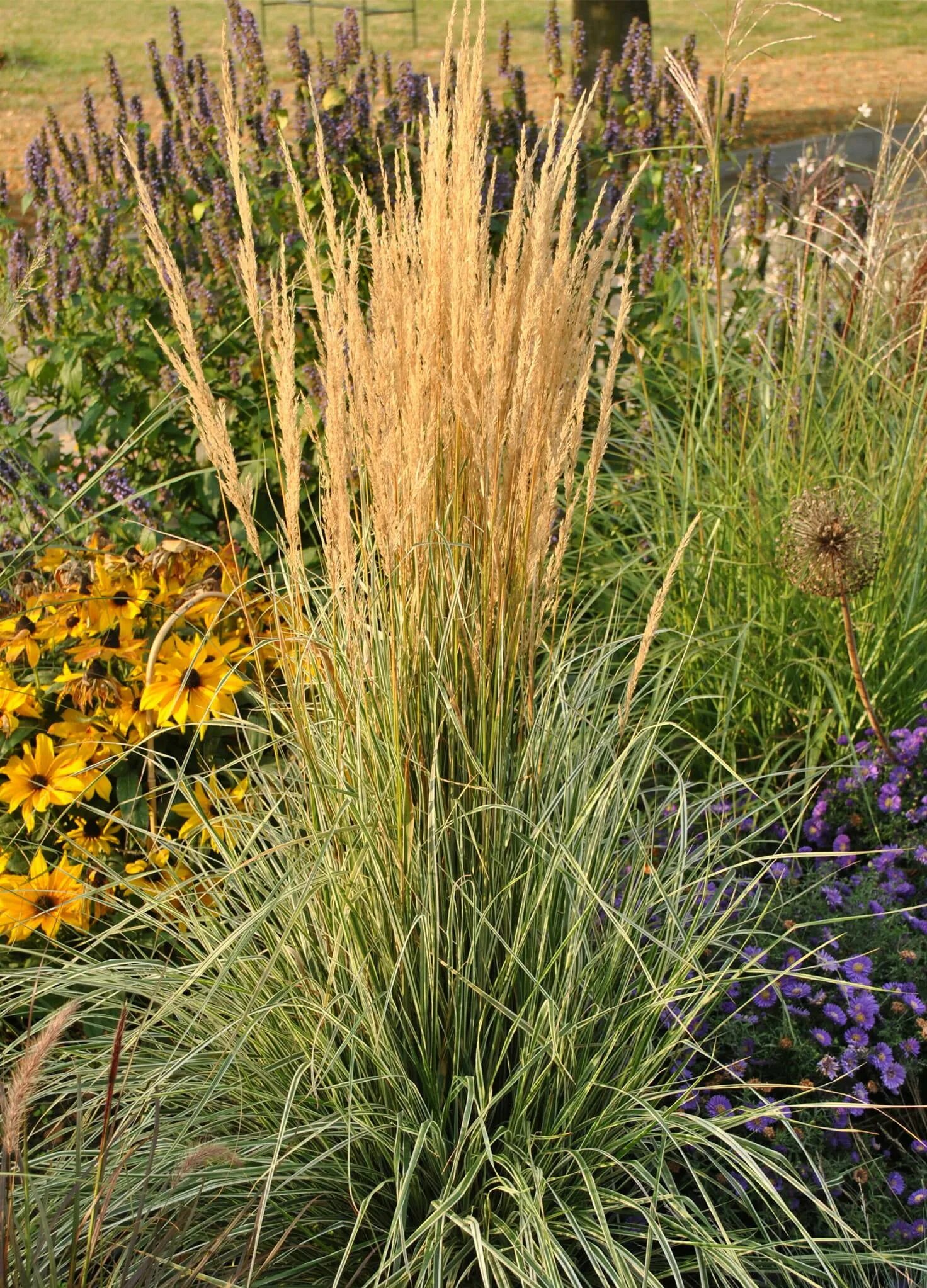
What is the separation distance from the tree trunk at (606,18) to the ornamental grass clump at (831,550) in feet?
23.9

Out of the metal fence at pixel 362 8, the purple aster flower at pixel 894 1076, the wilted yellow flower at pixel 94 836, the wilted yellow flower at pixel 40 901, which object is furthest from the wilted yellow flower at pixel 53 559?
the metal fence at pixel 362 8

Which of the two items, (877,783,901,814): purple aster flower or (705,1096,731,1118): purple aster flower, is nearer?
(705,1096,731,1118): purple aster flower

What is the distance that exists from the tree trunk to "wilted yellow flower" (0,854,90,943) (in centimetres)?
786

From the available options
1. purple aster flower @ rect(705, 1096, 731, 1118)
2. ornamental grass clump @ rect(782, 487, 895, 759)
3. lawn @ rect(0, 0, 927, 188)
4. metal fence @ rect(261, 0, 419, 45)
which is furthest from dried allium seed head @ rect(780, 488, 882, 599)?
lawn @ rect(0, 0, 927, 188)

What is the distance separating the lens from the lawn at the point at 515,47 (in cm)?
1271

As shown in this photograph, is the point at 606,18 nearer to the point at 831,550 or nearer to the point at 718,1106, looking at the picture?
the point at 831,550

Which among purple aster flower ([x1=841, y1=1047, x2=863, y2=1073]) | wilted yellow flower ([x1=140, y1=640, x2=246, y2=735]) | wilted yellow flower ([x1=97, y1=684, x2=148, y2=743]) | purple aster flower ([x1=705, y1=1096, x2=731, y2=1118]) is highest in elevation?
wilted yellow flower ([x1=140, y1=640, x2=246, y2=735])

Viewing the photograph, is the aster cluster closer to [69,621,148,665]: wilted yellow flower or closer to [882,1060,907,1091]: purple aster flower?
[882,1060,907,1091]: purple aster flower

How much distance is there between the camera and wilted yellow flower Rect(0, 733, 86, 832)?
244 cm

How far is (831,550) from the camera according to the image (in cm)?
235

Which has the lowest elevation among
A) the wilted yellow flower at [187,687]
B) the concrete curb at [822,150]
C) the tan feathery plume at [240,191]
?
the concrete curb at [822,150]

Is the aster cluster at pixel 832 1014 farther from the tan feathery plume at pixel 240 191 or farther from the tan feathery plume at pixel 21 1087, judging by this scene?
the tan feathery plume at pixel 240 191

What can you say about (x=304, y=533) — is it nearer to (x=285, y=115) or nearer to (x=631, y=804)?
(x=285, y=115)

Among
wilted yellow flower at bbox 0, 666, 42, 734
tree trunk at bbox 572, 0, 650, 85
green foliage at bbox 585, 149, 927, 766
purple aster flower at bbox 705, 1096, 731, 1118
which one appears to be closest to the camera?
purple aster flower at bbox 705, 1096, 731, 1118
